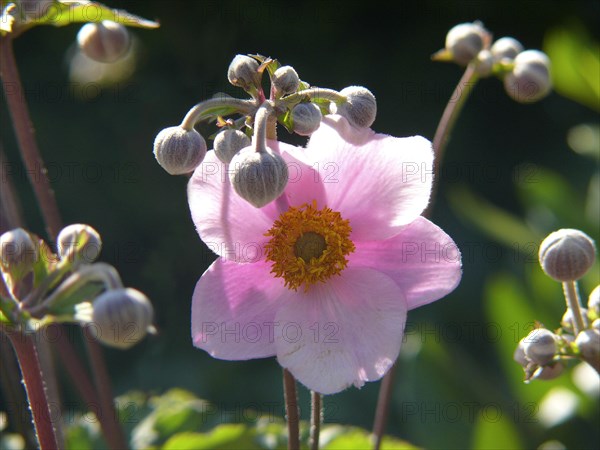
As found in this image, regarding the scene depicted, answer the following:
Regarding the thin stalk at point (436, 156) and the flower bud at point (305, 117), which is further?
the thin stalk at point (436, 156)

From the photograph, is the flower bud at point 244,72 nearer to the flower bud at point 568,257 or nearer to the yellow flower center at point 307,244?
the yellow flower center at point 307,244

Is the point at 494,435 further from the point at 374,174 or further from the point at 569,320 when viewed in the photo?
the point at 374,174

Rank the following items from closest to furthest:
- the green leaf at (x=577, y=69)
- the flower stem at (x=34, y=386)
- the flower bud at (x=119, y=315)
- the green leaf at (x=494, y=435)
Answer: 1. the flower bud at (x=119, y=315)
2. the flower stem at (x=34, y=386)
3. the green leaf at (x=494, y=435)
4. the green leaf at (x=577, y=69)

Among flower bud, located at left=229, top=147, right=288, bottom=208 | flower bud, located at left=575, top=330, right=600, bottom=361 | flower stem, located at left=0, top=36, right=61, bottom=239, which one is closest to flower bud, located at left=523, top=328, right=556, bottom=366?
flower bud, located at left=575, top=330, right=600, bottom=361

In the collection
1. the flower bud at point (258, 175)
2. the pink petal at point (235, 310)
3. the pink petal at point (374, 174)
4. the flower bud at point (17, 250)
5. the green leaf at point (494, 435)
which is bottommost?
the green leaf at point (494, 435)

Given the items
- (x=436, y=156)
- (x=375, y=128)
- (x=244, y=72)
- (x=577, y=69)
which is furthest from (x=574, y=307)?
(x=375, y=128)

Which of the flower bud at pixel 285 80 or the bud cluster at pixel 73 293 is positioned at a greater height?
the flower bud at pixel 285 80

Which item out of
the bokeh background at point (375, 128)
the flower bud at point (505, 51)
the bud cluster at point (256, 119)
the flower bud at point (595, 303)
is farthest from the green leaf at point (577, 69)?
the bud cluster at point (256, 119)
